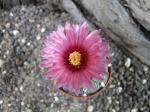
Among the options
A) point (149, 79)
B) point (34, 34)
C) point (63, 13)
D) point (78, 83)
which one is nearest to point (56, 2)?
point (63, 13)

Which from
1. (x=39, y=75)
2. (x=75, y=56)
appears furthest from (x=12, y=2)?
(x=75, y=56)

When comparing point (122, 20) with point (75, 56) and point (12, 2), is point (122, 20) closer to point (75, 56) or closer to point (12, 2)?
point (75, 56)

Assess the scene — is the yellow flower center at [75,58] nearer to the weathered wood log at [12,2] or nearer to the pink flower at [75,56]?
the pink flower at [75,56]

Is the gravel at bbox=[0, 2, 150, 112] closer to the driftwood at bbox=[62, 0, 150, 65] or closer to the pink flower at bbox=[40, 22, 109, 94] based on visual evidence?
the driftwood at bbox=[62, 0, 150, 65]

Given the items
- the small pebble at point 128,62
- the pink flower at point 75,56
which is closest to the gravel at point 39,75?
the small pebble at point 128,62

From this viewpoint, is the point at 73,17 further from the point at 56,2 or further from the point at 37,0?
the point at 37,0

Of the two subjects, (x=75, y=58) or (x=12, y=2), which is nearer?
(x=75, y=58)

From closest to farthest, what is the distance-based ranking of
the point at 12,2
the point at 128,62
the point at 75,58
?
the point at 75,58 → the point at 128,62 → the point at 12,2
